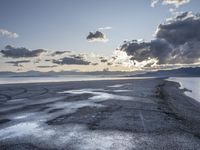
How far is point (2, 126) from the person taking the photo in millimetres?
19969

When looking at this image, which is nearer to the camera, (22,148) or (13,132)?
(22,148)

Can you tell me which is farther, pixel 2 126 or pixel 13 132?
pixel 2 126

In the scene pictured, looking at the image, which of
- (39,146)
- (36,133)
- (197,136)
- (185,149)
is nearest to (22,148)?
(39,146)

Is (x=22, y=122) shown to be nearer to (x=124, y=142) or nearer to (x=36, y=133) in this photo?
(x=36, y=133)

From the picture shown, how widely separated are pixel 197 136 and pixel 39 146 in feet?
34.7

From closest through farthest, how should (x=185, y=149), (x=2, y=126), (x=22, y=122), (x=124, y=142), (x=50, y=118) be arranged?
(x=185, y=149) < (x=124, y=142) < (x=2, y=126) < (x=22, y=122) < (x=50, y=118)

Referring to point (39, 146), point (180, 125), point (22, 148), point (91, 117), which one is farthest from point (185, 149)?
point (91, 117)

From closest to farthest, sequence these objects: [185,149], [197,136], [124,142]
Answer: [185,149] < [124,142] < [197,136]

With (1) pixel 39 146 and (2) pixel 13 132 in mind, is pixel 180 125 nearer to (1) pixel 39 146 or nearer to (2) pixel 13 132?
(1) pixel 39 146

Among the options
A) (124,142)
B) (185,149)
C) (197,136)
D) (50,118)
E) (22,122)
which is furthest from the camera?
(50,118)

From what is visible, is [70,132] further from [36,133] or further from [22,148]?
[22,148]

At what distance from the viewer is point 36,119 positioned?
22828mm

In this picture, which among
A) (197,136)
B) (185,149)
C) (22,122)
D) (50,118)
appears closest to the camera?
(185,149)

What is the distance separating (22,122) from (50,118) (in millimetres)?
2594
